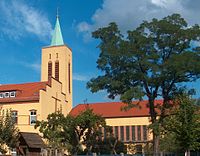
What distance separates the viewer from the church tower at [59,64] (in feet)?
235

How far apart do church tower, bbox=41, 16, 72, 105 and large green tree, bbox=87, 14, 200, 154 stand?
30990 millimetres

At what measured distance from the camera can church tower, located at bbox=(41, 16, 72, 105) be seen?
7150 cm

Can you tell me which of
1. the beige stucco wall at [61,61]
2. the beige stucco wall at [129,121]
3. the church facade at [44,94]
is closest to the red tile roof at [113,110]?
the beige stucco wall at [129,121]

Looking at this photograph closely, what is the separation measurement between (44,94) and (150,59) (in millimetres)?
24877

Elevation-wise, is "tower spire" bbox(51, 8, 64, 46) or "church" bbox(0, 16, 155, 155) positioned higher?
"tower spire" bbox(51, 8, 64, 46)

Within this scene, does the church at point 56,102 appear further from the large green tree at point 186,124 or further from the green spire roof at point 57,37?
the large green tree at point 186,124

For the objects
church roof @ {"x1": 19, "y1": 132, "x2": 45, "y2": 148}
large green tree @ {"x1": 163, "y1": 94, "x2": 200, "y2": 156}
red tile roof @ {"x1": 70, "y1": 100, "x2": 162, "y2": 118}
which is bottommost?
church roof @ {"x1": 19, "y1": 132, "x2": 45, "y2": 148}

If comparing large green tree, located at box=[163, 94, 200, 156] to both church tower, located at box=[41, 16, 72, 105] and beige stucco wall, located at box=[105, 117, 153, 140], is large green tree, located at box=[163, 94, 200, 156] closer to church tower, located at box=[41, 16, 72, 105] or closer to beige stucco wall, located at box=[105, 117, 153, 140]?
beige stucco wall, located at box=[105, 117, 153, 140]

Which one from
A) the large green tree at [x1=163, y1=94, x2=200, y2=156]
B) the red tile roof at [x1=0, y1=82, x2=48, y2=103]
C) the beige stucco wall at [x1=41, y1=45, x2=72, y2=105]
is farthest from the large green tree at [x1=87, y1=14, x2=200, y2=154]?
the beige stucco wall at [x1=41, y1=45, x2=72, y2=105]

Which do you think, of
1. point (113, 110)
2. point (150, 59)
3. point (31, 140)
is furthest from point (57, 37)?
point (150, 59)

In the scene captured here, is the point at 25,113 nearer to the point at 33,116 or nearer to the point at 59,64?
the point at 33,116

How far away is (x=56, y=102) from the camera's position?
210 feet

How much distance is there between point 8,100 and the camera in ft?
195

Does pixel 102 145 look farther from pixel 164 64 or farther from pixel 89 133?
pixel 164 64
